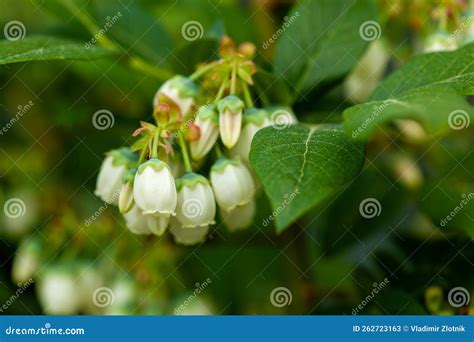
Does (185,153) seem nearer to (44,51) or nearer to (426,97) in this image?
(44,51)

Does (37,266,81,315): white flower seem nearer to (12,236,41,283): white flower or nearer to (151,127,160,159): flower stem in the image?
(12,236,41,283): white flower

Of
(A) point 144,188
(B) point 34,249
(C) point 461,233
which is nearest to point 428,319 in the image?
(C) point 461,233

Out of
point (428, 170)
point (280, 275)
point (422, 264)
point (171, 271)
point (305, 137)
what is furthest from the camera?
point (428, 170)

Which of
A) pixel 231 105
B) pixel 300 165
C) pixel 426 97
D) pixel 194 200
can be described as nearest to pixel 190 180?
pixel 194 200

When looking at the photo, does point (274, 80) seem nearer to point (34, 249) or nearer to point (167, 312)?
point (167, 312)

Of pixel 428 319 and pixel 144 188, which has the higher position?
pixel 144 188
